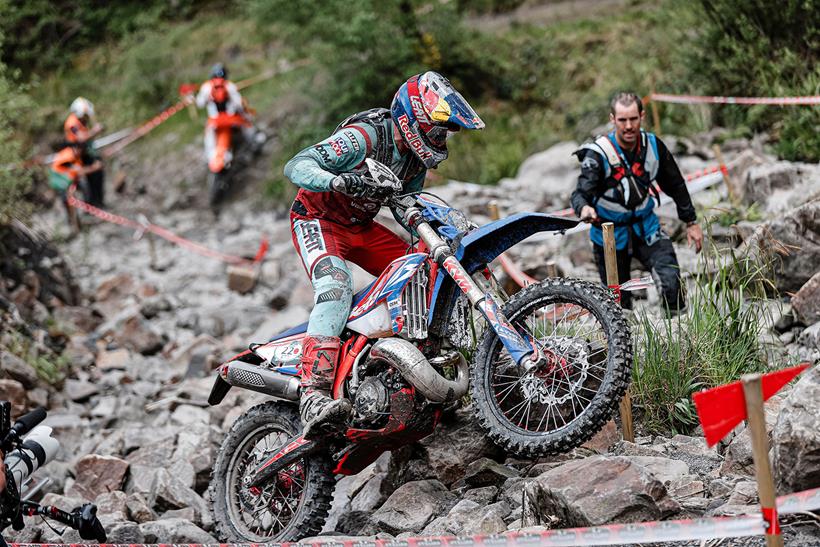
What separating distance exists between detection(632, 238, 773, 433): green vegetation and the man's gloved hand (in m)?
1.63

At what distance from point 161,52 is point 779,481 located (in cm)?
2019

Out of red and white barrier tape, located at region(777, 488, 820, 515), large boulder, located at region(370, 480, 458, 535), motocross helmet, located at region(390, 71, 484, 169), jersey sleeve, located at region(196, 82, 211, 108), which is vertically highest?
jersey sleeve, located at region(196, 82, 211, 108)

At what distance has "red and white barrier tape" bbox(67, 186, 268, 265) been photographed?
1332cm

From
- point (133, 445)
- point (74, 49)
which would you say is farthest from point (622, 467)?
point (74, 49)

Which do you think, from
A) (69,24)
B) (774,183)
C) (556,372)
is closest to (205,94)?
(774,183)

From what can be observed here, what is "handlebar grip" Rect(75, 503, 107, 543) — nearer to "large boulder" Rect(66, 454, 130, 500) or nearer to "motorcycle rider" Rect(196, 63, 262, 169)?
"large boulder" Rect(66, 454, 130, 500)

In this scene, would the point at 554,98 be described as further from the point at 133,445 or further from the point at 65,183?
the point at 133,445

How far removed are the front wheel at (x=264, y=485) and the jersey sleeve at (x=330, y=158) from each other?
4.06 feet

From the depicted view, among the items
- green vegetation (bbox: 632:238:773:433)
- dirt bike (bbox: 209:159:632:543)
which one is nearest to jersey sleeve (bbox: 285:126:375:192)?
dirt bike (bbox: 209:159:632:543)

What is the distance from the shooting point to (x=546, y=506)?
3.99 meters

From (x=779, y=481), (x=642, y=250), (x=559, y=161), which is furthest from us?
(x=559, y=161)

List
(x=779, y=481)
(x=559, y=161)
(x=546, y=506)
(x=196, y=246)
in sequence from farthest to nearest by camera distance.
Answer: (x=196, y=246), (x=559, y=161), (x=546, y=506), (x=779, y=481)

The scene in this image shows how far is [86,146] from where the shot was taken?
16484 mm

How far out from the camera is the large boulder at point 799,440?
360cm
